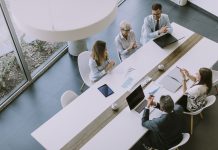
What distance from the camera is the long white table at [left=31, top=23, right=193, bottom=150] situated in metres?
4.50

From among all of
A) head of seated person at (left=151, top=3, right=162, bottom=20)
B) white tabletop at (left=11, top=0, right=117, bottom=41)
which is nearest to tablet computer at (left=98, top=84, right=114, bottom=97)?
head of seated person at (left=151, top=3, right=162, bottom=20)

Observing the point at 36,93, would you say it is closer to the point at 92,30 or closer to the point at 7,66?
the point at 7,66

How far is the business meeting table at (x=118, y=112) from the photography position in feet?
14.6

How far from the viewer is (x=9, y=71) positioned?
6.33 m

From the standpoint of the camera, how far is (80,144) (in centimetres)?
444

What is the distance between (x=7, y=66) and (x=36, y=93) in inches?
29.8

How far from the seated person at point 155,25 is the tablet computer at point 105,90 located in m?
1.39

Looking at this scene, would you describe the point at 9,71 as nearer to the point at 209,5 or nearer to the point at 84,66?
the point at 84,66

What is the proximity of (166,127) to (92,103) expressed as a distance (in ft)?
3.67

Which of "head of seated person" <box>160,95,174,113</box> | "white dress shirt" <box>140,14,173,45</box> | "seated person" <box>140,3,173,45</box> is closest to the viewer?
"head of seated person" <box>160,95,174,113</box>

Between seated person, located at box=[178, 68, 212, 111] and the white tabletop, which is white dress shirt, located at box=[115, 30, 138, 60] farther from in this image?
the white tabletop

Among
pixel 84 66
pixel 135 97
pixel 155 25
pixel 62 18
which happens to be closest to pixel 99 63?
pixel 84 66

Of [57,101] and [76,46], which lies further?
[76,46]

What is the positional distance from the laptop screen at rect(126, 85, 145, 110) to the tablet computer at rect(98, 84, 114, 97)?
404 millimetres
